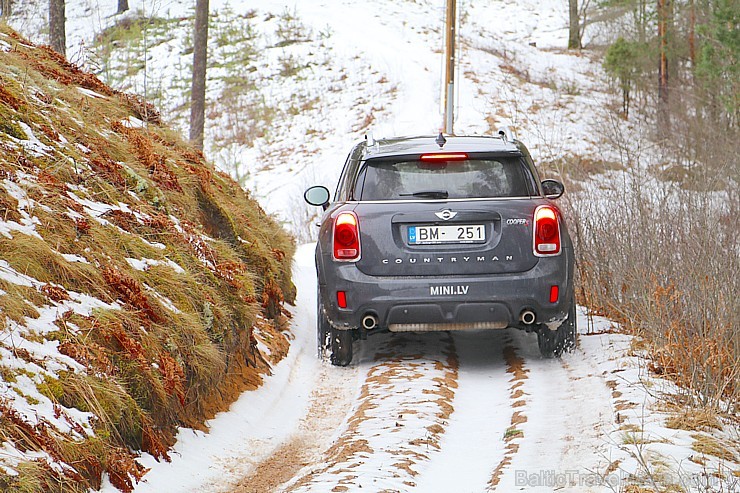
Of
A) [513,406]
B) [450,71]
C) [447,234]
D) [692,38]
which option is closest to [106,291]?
[447,234]

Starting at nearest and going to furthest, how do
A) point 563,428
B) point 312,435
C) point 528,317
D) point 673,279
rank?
1. point 563,428
2. point 312,435
3. point 528,317
4. point 673,279

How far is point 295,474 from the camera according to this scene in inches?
189

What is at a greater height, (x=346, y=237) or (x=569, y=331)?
(x=346, y=237)

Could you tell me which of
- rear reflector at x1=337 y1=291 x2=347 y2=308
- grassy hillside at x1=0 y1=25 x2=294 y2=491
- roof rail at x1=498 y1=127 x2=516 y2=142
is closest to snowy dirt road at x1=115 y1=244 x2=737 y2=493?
grassy hillside at x1=0 y1=25 x2=294 y2=491

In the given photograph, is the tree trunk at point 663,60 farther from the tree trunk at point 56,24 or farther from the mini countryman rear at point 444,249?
the mini countryman rear at point 444,249

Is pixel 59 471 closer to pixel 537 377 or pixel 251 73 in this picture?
pixel 537 377

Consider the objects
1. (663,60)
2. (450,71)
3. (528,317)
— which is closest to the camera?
(528,317)

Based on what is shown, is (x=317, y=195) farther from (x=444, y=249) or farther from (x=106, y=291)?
(x=106, y=291)

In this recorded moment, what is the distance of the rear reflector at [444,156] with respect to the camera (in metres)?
6.93

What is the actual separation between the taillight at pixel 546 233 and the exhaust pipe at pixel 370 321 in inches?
54.8

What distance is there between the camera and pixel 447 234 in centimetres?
675

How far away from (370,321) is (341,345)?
0.66 meters

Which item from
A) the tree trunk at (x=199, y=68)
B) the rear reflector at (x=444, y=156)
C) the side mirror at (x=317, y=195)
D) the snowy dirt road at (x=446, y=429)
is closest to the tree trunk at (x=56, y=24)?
the tree trunk at (x=199, y=68)

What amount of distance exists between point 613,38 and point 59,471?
143ft
